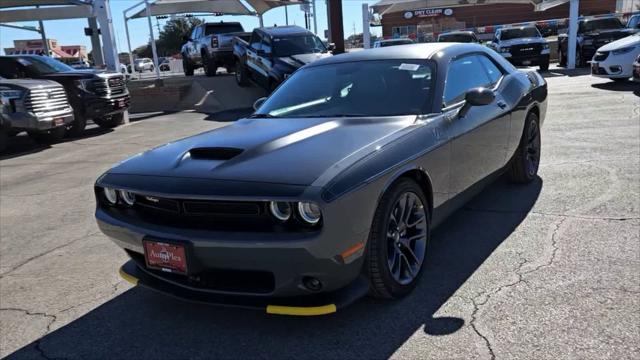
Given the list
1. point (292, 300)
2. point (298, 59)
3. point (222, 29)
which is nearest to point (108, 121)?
point (298, 59)

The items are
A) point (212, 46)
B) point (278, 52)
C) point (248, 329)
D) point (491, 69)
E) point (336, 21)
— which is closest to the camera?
point (248, 329)

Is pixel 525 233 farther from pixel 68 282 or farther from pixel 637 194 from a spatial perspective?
pixel 68 282

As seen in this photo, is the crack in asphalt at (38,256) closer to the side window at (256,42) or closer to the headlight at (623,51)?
the side window at (256,42)

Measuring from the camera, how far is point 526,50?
60.0ft

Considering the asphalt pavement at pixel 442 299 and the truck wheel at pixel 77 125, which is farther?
the truck wheel at pixel 77 125

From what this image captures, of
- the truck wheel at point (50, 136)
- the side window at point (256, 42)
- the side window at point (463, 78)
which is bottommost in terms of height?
the truck wheel at point (50, 136)

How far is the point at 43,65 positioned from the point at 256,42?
521 centimetres

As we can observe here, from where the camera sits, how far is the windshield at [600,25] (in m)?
18.2

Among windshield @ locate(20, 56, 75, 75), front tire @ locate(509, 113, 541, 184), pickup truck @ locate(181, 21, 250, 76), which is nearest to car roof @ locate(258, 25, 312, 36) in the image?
pickup truck @ locate(181, 21, 250, 76)

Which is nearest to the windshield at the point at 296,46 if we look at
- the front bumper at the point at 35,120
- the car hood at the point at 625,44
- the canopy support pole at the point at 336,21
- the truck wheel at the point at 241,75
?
the truck wheel at the point at 241,75

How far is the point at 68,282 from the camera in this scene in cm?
376

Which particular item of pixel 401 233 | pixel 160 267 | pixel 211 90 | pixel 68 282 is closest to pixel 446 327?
pixel 401 233

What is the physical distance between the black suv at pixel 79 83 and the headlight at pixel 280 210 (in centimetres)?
1050

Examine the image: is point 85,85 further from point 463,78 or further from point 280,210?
point 280,210
